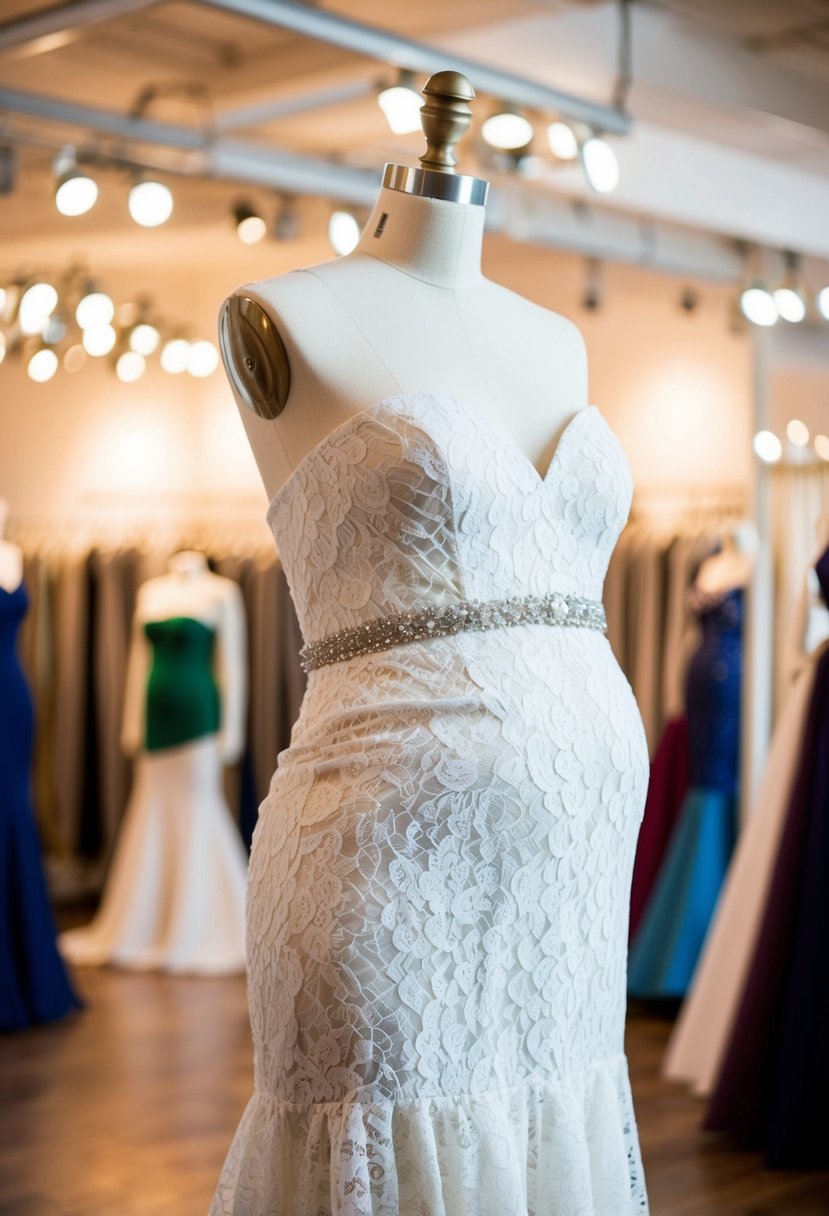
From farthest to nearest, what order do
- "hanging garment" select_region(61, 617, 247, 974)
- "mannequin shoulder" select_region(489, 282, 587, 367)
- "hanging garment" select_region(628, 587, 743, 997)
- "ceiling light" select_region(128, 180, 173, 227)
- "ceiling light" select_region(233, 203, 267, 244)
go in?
1. "hanging garment" select_region(61, 617, 247, 974)
2. "hanging garment" select_region(628, 587, 743, 997)
3. "ceiling light" select_region(233, 203, 267, 244)
4. "ceiling light" select_region(128, 180, 173, 227)
5. "mannequin shoulder" select_region(489, 282, 587, 367)

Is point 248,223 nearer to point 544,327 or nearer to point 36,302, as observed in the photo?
point 36,302

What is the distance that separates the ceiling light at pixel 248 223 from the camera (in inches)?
201

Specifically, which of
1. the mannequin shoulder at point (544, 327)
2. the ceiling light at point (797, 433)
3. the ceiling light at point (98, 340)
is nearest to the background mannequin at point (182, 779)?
the ceiling light at point (98, 340)

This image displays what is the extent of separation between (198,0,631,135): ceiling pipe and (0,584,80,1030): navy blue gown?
2.42 meters

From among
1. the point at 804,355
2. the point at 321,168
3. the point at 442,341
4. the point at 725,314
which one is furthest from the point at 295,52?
the point at 442,341

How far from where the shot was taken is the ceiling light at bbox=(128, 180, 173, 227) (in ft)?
14.4

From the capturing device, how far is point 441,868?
65.1 inches

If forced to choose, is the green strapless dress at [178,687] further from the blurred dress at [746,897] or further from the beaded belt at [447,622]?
the beaded belt at [447,622]

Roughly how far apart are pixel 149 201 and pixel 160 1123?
101 inches

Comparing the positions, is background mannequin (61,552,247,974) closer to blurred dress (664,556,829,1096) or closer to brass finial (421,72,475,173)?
blurred dress (664,556,829,1096)

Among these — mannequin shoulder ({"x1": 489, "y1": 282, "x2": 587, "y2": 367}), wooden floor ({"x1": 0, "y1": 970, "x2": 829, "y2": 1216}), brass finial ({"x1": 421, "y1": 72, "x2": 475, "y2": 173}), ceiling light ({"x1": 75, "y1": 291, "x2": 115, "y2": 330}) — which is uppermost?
ceiling light ({"x1": 75, "y1": 291, "x2": 115, "y2": 330})

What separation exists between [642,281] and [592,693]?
18.6 ft

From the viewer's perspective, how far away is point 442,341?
1.86m

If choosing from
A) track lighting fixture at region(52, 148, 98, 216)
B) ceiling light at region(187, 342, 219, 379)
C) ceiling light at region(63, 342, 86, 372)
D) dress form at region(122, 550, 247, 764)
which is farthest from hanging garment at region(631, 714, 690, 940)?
track lighting fixture at region(52, 148, 98, 216)
